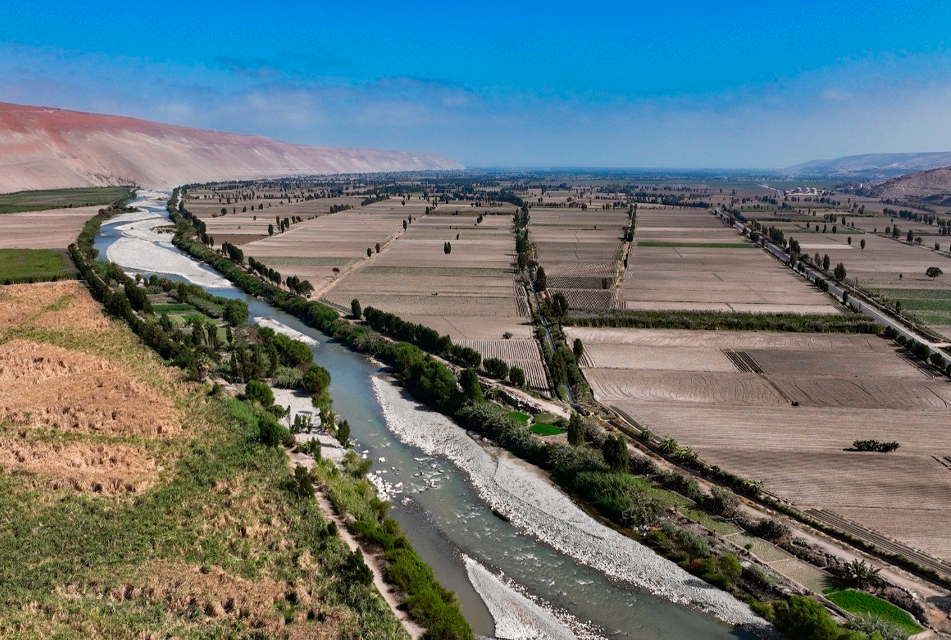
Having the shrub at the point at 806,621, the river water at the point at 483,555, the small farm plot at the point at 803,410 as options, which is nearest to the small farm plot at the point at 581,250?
the small farm plot at the point at 803,410

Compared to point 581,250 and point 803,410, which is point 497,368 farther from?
point 581,250

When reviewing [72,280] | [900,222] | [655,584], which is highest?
[900,222]

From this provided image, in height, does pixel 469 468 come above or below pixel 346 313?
below

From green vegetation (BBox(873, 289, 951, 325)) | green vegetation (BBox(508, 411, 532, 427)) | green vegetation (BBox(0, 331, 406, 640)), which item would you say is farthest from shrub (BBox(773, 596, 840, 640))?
green vegetation (BBox(873, 289, 951, 325))

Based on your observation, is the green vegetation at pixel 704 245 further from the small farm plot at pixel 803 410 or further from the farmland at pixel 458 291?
the small farm plot at pixel 803 410

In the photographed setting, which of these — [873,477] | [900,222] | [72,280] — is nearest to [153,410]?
[873,477]

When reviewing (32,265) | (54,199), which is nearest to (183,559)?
(32,265)

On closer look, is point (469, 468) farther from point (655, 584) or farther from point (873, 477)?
point (873, 477)
